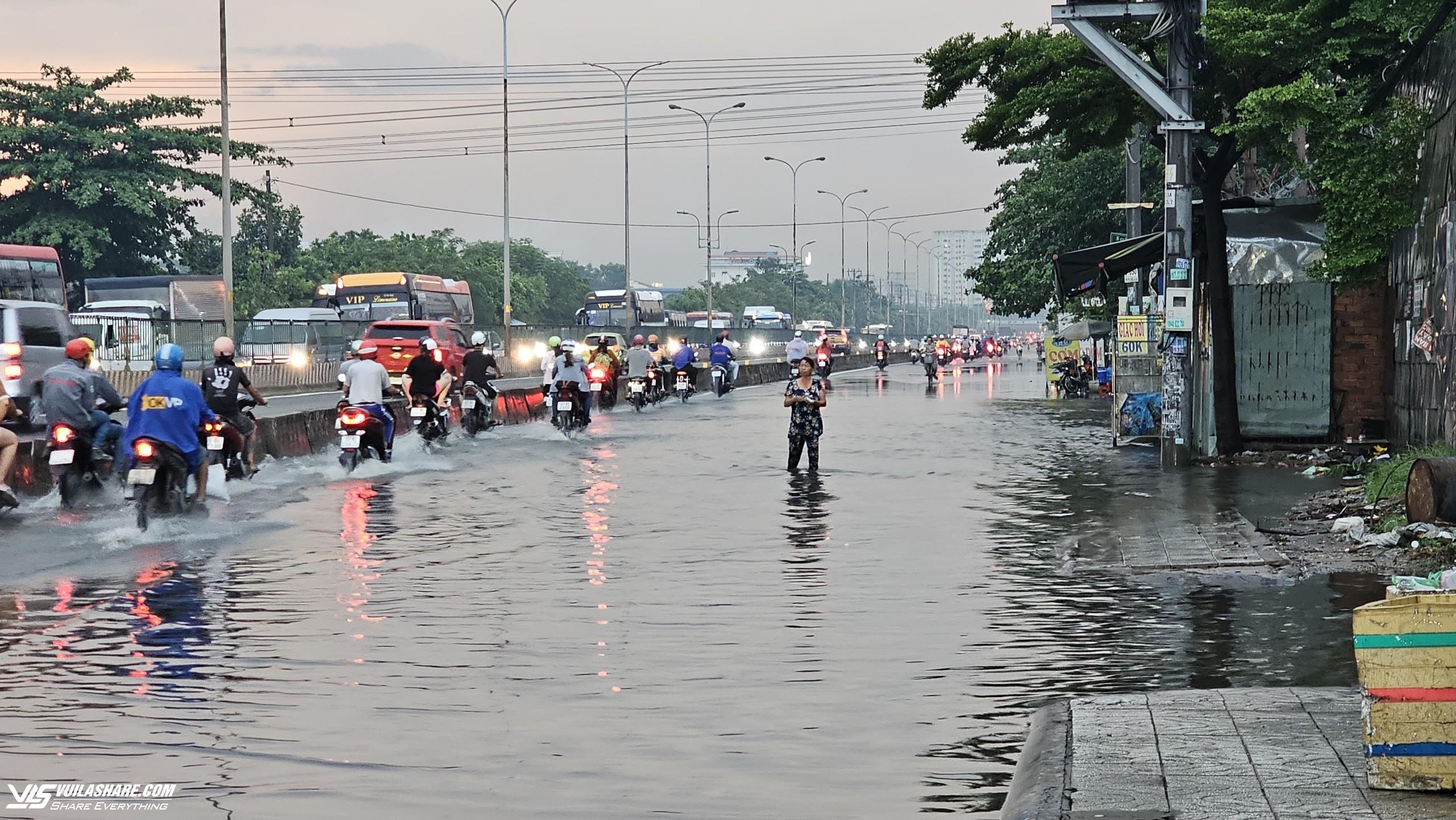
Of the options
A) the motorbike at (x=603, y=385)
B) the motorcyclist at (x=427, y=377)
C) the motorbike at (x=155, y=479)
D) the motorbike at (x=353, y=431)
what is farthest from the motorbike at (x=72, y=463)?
the motorbike at (x=603, y=385)

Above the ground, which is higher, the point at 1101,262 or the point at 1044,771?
the point at 1101,262

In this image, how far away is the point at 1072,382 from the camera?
165 ft

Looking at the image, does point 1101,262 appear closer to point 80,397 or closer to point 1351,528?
point 1351,528

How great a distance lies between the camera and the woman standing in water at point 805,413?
22.7 m

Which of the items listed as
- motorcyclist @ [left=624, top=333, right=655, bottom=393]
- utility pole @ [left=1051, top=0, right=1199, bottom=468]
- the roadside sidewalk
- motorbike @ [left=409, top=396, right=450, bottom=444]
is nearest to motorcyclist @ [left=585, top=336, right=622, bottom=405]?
motorcyclist @ [left=624, top=333, right=655, bottom=393]

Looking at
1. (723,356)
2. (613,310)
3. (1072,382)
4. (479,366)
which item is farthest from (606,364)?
(613,310)

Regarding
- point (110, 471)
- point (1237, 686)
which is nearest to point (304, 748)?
point (1237, 686)

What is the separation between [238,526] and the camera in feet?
54.0

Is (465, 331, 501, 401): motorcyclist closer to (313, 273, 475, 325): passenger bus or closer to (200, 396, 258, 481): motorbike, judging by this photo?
(200, 396, 258, 481): motorbike

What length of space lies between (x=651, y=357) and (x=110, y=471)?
2581cm

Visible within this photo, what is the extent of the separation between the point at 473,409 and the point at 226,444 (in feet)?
37.8

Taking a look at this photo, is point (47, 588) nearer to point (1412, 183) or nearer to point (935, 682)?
point (935, 682)

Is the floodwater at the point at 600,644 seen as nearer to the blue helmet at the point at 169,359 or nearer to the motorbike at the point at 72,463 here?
the motorbike at the point at 72,463

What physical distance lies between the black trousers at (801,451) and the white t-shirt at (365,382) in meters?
5.19
